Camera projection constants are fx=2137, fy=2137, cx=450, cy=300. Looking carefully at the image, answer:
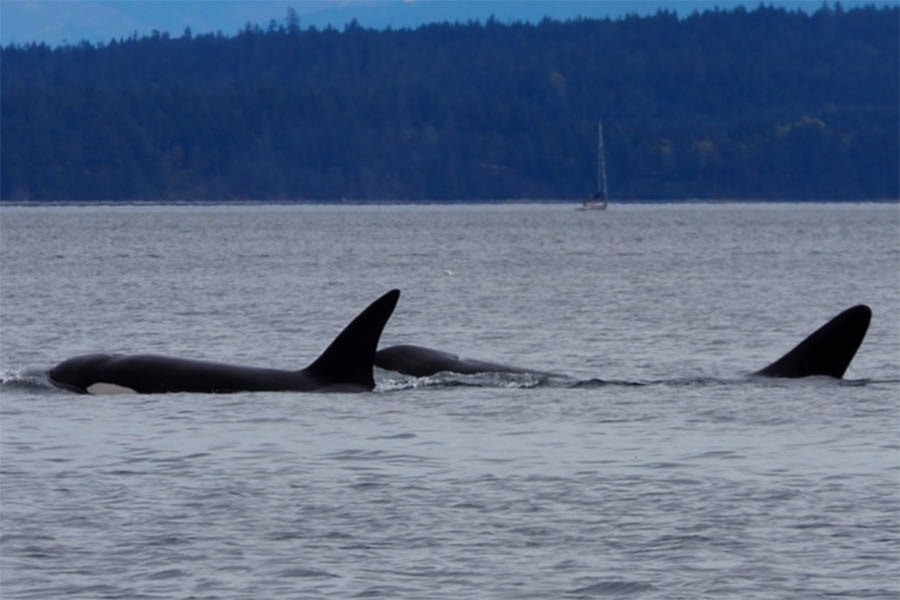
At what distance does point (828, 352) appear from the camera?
22875 millimetres

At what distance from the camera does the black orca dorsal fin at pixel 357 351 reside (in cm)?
1983

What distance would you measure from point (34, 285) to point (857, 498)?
1619 inches

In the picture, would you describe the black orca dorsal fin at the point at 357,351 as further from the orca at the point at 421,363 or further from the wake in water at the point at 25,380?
the wake in water at the point at 25,380

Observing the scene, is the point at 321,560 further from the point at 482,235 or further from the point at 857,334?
the point at 482,235

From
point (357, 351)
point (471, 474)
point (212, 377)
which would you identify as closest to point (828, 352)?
point (357, 351)

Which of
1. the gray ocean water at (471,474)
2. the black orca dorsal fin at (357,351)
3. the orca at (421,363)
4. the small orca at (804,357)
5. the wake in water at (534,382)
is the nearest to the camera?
the gray ocean water at (471,474)

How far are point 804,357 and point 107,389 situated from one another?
7480 millimetres

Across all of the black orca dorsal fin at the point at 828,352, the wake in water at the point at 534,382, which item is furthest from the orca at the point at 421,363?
the black orca dorsal fin at the point at 828,352

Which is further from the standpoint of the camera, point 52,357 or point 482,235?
point 482,235

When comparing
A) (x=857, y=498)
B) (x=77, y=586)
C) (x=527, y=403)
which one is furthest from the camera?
(x=527, y=403)

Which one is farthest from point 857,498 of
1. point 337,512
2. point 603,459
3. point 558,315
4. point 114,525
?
point 558,315

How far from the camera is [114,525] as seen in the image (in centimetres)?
1405

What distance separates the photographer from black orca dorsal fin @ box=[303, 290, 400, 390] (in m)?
19.8

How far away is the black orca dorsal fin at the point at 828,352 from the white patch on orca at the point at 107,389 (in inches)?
280
